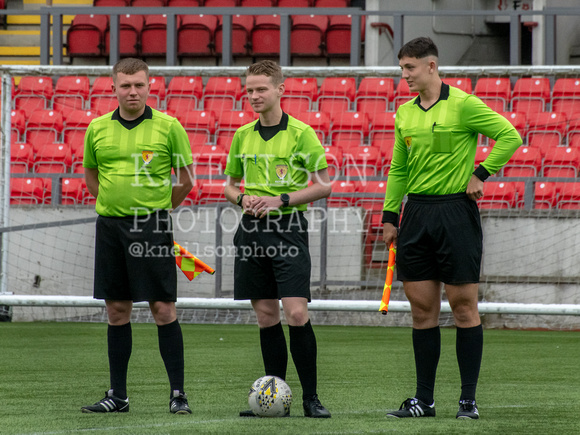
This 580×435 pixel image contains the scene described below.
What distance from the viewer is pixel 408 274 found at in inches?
163

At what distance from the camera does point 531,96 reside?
11.6 m

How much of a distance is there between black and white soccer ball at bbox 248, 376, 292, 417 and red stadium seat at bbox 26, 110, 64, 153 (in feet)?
28.5

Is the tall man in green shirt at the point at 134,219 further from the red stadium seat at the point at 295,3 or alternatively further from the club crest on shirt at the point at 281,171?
the red stadium seat at the point at 295,3

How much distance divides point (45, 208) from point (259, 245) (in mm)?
5961

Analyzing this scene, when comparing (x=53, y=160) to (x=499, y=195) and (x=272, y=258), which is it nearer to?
(x=499, y=195)

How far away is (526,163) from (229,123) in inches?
158

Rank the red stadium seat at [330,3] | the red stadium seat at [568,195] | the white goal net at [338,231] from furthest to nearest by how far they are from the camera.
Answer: the red stadium seat at [330,3]
the red stadium seat at [568,195]
the white goal net at [338,231]

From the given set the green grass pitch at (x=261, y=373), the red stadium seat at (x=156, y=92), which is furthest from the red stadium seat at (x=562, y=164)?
the red stadium seat at (x=156, y=92)

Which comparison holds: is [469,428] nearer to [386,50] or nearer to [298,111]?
[298,111]

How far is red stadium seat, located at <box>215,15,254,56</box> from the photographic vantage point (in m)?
14.7

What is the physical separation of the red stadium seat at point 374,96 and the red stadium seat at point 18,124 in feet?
15.5

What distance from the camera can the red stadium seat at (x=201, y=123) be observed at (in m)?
11.6

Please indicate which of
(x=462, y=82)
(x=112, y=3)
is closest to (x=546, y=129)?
(x=462, y=82)

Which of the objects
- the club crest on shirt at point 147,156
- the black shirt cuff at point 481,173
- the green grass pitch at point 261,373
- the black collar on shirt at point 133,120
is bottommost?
the green grass pitch at point 261,373
